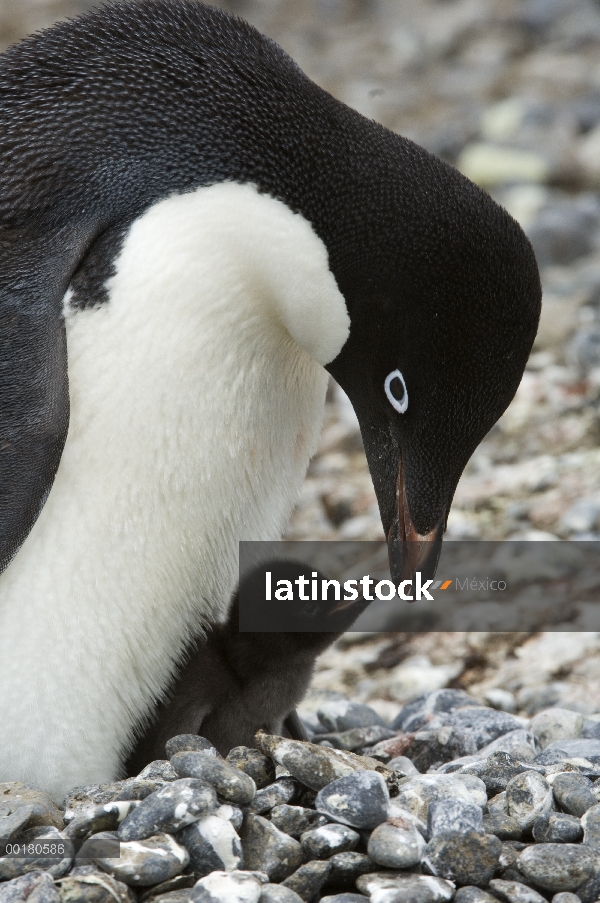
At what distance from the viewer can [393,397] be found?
2.12 meters

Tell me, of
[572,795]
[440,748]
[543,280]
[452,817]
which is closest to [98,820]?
[452,817]

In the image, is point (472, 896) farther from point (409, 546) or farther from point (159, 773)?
point (409, 546)

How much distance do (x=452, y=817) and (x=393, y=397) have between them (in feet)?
2.37

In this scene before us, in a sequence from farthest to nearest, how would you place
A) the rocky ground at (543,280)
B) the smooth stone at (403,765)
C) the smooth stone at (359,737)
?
1. the rocky ground at (543,280)
2. the smooth stone at (359,737)
3. the smooth stone at (403,765)

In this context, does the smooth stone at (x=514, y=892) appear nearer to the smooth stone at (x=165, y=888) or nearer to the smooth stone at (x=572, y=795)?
the smooth stone at (x=572, y=795)

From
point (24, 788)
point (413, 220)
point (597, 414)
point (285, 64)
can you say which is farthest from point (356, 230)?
point (597, 414)

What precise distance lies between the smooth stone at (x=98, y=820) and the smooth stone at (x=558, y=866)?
555mm

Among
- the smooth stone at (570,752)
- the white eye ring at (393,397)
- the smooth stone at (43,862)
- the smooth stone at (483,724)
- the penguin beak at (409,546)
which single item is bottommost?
the smooth stone at (43,862)

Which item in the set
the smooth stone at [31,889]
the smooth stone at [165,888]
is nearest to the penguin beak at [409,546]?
the smooth stone at [165,888]

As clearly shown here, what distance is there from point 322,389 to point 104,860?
1.09 meters

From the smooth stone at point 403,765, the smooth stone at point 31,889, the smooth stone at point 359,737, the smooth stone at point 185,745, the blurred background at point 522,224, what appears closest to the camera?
the smooth stone at point 31,889

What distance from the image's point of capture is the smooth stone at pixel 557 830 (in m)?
1.79

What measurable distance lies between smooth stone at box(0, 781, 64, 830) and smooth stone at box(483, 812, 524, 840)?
2.11 feet

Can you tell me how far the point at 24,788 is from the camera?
194 centimetres
